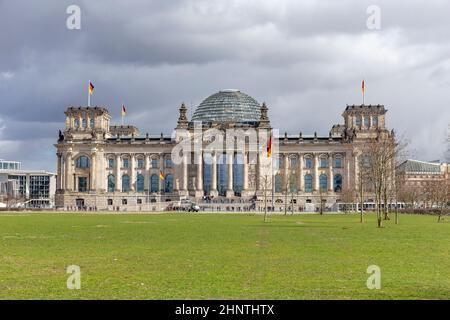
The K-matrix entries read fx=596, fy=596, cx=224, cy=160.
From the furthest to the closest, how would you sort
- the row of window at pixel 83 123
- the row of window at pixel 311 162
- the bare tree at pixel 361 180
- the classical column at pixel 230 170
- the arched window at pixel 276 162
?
the row of window at pixel 83 123
the row of window at pixel 311 162
the arched window at pixel 276 162
the classical column at pixel 230 170
the bare tree at pixel 361 180

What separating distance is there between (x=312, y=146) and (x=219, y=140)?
1071 inches

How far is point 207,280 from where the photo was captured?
21.7 metres

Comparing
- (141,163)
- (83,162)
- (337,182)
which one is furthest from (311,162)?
(83,162)

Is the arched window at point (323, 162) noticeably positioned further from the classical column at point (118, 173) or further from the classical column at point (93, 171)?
the classical column at point (93, 171)

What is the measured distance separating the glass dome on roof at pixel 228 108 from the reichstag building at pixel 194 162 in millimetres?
9779

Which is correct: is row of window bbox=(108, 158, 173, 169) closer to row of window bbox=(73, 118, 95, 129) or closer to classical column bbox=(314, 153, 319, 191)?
row of window bbox=(73, 118, 95, 129)

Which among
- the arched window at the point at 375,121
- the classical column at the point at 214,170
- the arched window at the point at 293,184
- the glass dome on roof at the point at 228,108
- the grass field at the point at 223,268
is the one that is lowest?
the grass field at the point at 223,268

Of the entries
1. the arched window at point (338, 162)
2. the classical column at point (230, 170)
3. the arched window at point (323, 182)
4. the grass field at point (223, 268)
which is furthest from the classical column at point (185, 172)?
the grass field at point (223, 268)

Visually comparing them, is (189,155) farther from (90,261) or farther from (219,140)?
(90,261)

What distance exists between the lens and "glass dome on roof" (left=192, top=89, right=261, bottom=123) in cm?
18700

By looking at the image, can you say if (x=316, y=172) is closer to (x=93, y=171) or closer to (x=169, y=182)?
(x=169, y=182)

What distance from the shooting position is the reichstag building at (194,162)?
562ft

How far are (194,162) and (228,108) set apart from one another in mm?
24186
